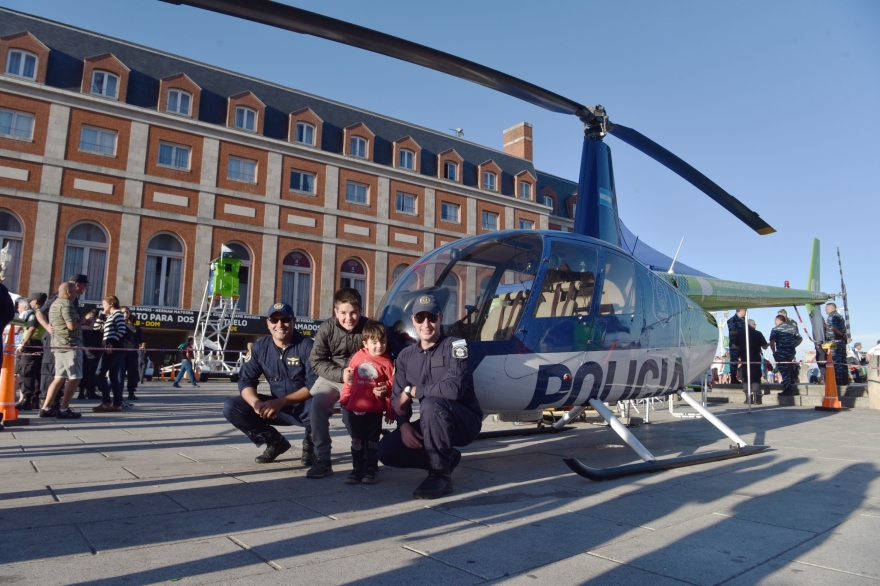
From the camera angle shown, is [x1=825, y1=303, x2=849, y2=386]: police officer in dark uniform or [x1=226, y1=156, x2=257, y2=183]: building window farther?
[x1=226, y1=156, x2=257, y2=183]: building window

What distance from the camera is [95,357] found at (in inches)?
378

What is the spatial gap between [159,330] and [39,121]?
9.17 m

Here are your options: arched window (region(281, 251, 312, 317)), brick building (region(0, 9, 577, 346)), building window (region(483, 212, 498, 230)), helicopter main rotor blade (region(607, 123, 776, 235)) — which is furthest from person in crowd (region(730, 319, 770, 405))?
building window (region(483, 212, 498, 230))

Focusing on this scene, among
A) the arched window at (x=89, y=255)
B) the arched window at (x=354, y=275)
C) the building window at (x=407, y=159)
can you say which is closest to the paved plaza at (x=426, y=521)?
the arched window at (x=89, y=255)

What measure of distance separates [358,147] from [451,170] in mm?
5667

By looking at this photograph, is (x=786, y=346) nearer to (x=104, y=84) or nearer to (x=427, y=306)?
(x=427, y=306)

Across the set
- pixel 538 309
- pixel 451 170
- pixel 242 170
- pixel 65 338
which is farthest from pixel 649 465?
pixel 451 170

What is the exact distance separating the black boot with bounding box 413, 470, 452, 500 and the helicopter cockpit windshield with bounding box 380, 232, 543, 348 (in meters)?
1.02

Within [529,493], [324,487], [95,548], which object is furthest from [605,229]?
[95,548]

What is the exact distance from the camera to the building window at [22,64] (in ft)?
73.6

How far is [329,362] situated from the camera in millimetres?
4375

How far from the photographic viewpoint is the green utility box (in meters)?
22.8

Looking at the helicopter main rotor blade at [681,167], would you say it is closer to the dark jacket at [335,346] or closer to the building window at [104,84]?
the dark jacket at [335,346]

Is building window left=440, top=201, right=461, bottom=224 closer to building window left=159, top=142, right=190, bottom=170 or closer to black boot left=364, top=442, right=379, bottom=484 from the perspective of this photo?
building window left=159, top=142, right=190, bottom=170
